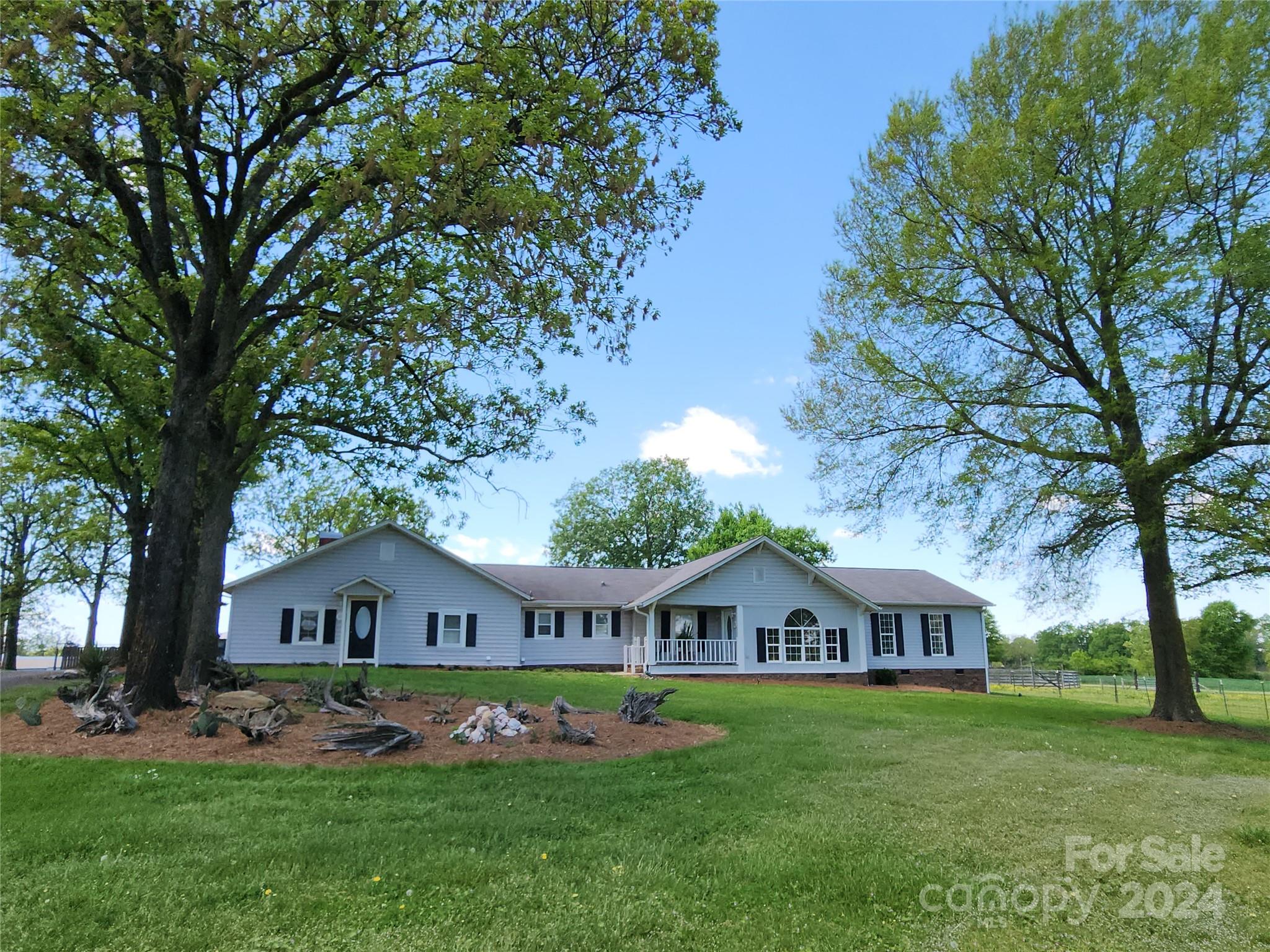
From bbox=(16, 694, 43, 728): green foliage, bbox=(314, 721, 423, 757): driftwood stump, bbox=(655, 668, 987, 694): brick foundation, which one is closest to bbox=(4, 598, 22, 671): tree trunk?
bbox=(16, 694, 43, 728): green foliage

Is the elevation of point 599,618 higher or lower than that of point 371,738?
higher

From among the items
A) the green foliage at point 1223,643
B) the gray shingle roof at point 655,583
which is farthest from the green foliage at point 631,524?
the green foliage at point 1223,643

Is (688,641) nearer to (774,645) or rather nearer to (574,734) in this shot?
(774,645)

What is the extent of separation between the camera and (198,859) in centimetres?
505

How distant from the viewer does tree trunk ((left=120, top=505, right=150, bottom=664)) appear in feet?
69.3

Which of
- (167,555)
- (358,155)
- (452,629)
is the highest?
(358,155)

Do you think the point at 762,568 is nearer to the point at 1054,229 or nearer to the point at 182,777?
the point at 1054,229

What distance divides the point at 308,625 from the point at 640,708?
19214 millimetres

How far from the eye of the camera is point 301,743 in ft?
28.8

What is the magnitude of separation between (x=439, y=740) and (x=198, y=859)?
4370mm

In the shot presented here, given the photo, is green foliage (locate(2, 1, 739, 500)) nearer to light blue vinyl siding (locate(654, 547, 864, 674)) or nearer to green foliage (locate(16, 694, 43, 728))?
green foliage (locate(16, 694, 43, 728))

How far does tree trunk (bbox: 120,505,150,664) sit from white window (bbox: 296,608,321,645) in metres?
4.95

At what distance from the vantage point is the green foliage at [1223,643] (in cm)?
5750

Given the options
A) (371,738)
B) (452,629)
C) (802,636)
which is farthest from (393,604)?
(371,738)
